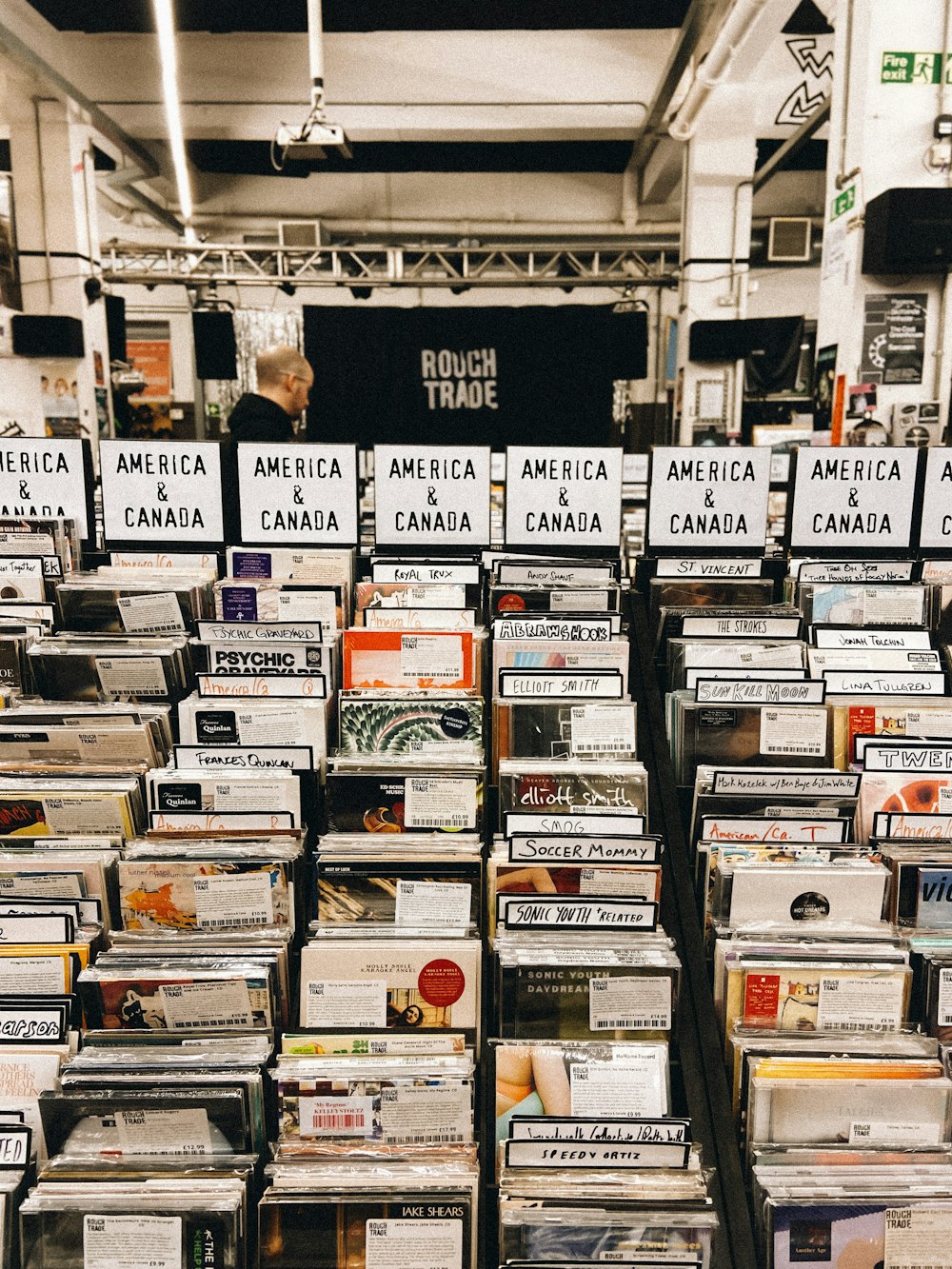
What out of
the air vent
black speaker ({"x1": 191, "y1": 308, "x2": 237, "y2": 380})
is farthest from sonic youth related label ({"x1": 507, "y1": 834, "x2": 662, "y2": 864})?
the air vent

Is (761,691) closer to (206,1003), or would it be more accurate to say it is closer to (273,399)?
(206,1003)

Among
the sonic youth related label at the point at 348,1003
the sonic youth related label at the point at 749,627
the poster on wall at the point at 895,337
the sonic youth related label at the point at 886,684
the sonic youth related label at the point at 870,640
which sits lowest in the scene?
the sonic youth related label at the point at 348,1003

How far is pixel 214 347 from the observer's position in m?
10.1

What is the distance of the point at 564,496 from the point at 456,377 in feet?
6.85

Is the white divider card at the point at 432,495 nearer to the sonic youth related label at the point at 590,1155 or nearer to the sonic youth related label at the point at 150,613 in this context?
the sonic youth related label at the point at 150,613

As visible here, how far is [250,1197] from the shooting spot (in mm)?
1264

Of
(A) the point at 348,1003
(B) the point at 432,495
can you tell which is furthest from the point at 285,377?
(A) the point at 348,1003

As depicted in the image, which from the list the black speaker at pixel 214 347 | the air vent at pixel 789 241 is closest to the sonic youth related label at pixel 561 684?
the black speaker at pixel 214 347

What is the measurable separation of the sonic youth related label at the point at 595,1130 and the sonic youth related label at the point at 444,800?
1.80 feet

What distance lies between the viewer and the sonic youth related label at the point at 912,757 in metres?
1.76

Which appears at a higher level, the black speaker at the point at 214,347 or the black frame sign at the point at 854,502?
the black speaker at the point at 214,347

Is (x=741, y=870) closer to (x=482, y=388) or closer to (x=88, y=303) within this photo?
(x=482, y=388)

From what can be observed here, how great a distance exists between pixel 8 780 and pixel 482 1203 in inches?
43.8

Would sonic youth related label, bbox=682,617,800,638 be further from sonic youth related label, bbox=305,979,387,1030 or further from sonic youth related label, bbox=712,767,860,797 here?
sonic youth related label, bbox=305,979,387,1030
